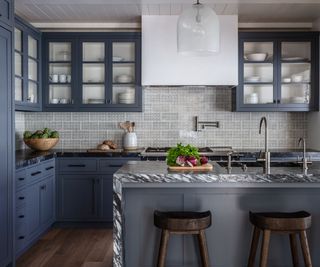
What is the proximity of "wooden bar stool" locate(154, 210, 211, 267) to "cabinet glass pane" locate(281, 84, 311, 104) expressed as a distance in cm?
Result: 276

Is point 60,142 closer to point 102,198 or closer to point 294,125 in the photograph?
point 102,198

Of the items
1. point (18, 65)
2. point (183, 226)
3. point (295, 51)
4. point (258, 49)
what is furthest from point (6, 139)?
point (295, 51)

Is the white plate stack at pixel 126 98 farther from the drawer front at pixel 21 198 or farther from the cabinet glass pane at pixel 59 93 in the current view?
the drawer front at pixel 21 198

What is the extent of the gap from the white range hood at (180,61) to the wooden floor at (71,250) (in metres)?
1.84

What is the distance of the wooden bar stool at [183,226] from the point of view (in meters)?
2.50

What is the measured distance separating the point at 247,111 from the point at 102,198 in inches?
78.4

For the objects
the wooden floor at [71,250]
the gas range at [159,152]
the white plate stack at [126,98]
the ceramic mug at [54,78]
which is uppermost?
the ceramic mug at [54,78]

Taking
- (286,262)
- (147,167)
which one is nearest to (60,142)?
(147,167)

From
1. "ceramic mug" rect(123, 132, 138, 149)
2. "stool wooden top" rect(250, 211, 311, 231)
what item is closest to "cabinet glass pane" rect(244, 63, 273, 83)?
"ceramic mug" rect(123, 132, 138, 149)

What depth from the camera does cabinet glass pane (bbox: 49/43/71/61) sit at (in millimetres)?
4992

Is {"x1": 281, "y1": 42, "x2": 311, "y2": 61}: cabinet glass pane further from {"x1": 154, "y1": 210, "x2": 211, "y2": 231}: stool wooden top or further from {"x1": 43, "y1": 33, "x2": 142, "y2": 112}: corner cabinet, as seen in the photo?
{"x1": 154, "y1": 210, "x2": 211, "y2": 231}: stool wooden top

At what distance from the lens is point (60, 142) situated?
5.28 m

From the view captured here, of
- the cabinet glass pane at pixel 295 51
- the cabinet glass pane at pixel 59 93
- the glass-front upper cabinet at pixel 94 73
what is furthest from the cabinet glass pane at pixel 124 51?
the cabinet glass pane at pixel 295 51

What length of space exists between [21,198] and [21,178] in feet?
0.60
